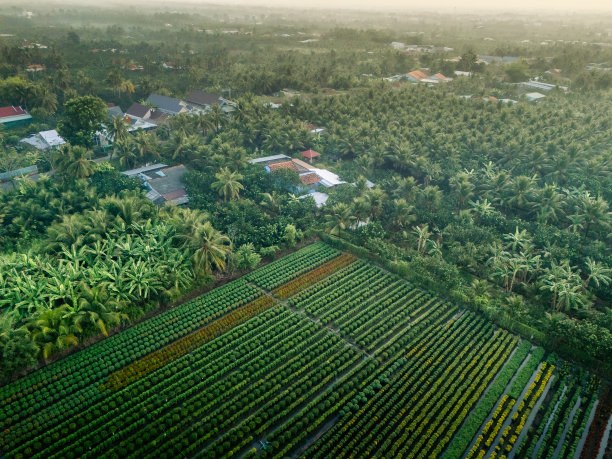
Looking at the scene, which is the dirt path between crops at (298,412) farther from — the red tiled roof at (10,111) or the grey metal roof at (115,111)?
the red tiled roof at (10,111)

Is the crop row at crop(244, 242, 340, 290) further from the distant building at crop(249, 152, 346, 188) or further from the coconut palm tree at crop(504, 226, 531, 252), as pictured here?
the coconut palm tree at crop(504, 226, 531, 252)

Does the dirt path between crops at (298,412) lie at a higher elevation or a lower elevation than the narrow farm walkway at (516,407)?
lower

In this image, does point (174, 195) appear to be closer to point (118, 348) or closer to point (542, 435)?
point (118, 348)

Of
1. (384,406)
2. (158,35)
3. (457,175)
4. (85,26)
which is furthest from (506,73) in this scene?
(85,26)

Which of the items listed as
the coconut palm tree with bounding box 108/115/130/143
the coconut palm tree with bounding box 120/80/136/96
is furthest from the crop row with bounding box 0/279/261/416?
the coconut palm tree with bounding box 120/80/136/96

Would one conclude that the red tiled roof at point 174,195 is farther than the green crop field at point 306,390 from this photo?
Yes

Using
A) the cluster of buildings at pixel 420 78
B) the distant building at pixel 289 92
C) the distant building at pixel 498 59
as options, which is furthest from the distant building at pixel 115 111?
the distant building at pixel 498 59
